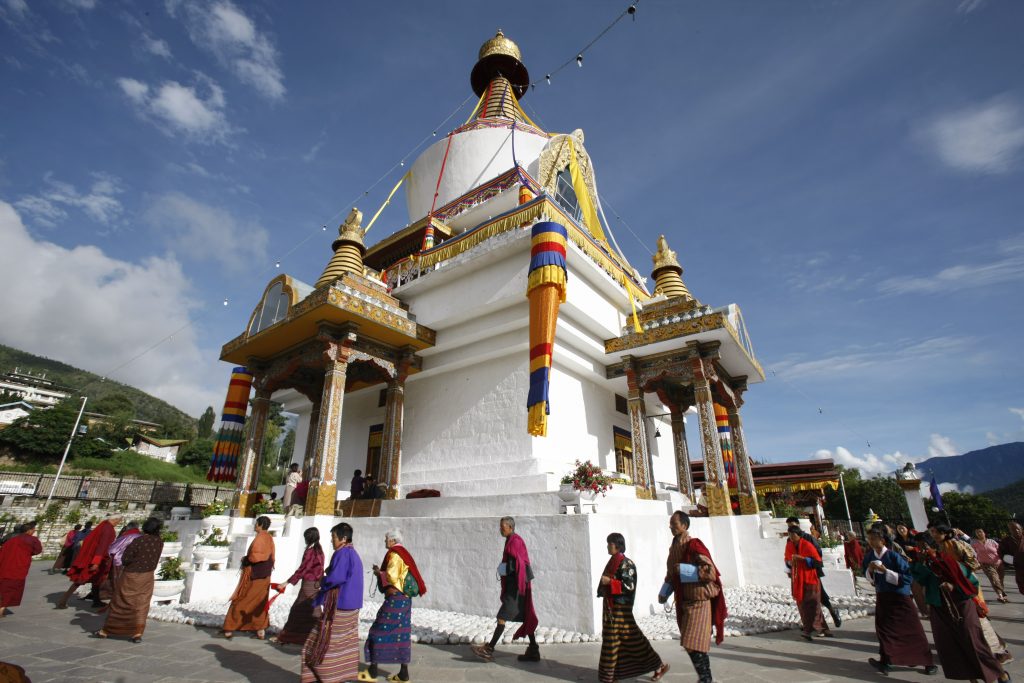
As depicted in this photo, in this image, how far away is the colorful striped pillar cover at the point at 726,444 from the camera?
43.1 feet

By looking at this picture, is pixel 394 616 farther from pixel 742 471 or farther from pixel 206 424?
pixel 206 424

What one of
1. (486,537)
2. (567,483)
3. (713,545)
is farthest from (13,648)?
(713,545)

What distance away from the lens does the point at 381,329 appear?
468 inches

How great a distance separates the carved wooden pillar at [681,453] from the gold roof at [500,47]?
19.8m

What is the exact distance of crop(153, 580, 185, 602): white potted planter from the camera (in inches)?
314

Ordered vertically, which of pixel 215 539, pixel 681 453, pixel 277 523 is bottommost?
pixel 215 539

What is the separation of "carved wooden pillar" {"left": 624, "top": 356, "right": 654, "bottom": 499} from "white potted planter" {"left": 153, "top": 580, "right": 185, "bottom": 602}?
9325mm

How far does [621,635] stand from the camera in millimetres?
4352

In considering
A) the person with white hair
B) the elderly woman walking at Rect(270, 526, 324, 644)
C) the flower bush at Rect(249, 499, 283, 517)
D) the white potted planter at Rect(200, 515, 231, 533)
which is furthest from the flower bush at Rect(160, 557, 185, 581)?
the person with white hair

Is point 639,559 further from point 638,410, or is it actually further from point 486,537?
point 638,410

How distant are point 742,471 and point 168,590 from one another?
1243 centimetres

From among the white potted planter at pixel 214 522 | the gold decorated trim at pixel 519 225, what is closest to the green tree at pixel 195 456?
the white potted planter at pixel 214 522

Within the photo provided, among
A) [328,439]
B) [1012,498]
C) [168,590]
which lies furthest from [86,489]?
[1012,498]

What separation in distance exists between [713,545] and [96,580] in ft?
38.3
